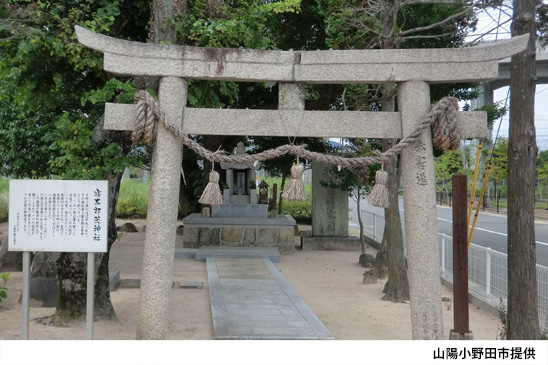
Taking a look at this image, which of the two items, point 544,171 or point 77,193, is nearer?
point 77,193

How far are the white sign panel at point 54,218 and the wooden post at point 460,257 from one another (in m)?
3.61

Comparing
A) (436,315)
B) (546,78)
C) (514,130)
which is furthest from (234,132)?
(546,78)

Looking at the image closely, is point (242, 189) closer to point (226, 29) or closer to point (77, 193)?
point (226, 29)

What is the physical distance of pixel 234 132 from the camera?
5320 mm

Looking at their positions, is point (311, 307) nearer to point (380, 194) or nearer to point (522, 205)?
point (522, 205)

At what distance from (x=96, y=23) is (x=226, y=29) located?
1816mm

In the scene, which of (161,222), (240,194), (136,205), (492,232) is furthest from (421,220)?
(136,205)

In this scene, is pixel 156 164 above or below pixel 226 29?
below

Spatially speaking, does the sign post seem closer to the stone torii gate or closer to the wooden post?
the stone torii gate

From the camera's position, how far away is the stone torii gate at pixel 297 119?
206 inches

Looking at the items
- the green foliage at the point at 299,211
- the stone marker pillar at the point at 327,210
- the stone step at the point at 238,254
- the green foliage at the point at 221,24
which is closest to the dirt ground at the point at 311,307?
the stone step at the point at 238,254

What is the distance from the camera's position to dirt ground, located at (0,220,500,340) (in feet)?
25.1

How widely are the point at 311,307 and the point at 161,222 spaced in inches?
202

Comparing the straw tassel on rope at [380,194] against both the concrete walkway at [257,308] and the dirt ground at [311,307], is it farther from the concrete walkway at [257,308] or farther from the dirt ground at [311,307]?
the dirt ground at [311,307]
